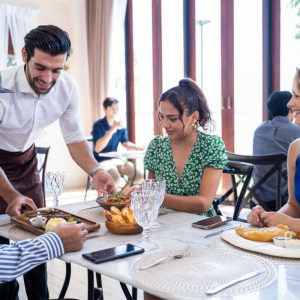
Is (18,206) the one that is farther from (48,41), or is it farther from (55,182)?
(48,41)

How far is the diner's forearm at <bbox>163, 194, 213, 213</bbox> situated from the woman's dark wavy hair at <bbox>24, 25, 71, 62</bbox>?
761 mm

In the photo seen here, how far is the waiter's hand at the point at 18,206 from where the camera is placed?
1.66 meters

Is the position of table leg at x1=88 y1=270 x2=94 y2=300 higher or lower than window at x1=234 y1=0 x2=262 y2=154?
lower

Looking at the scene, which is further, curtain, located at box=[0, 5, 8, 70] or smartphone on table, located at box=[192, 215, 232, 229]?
curtain, located at box=[0, 5, 8, 70]

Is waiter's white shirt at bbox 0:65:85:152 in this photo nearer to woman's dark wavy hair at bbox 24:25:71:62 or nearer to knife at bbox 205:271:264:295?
woman's dark wavy hair at bbox 24:25:71:62

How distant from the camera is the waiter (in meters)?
1.94

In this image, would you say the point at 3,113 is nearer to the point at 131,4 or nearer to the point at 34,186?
the point at 34,186

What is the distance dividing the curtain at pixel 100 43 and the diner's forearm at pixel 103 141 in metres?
1.35

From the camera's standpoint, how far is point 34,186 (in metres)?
2.33

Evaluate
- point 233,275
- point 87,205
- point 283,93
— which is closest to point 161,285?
point 233,275

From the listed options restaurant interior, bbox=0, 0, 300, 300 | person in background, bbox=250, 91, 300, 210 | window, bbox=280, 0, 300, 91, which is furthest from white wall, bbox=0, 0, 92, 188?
person in background, bbox=250, 91, 300, 210

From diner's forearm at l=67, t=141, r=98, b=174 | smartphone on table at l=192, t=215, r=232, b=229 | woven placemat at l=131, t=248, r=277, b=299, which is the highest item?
diner's forearm at l=67, t=141, r=98, b=174

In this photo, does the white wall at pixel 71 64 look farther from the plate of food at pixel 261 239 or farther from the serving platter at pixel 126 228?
the plate of food at pixel 261 239

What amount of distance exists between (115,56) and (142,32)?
50 centimetres
